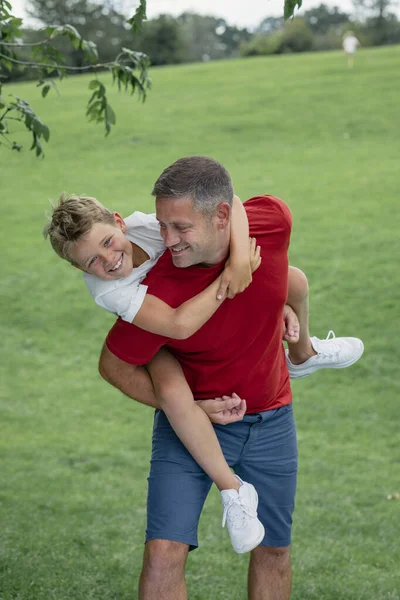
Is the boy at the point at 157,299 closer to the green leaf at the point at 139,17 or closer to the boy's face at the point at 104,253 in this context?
the boy's face at the point at 104,253

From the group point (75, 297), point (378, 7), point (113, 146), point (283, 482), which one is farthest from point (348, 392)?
point (378, 7)

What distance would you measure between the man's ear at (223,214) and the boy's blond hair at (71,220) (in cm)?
42

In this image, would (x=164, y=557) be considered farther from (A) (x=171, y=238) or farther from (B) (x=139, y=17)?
→ (B) (x=139, y=17)

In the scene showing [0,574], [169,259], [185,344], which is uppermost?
[169,259]

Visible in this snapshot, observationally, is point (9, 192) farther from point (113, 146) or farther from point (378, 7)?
point (378, 7)

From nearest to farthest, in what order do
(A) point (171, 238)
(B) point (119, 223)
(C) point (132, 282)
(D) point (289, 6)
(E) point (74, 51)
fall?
1. (A) point (171, 238)
2. (C) point (132, 282)
3. (B) point (119, 223)
4. (D) point (289, 6)
5. (E) point (74, 51)

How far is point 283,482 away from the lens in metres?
3.54

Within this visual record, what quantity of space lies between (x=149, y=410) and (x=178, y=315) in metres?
6.39

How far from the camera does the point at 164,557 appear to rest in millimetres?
3096

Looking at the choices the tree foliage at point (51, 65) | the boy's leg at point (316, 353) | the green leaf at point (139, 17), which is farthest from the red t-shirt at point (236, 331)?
the tree foliage at point (51, 65)

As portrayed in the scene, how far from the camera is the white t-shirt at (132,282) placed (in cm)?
309

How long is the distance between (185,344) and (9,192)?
16.7 meters

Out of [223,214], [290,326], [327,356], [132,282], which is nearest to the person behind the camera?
[223,214]

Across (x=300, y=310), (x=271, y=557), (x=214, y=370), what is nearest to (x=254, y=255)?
(x=214, y=370)
